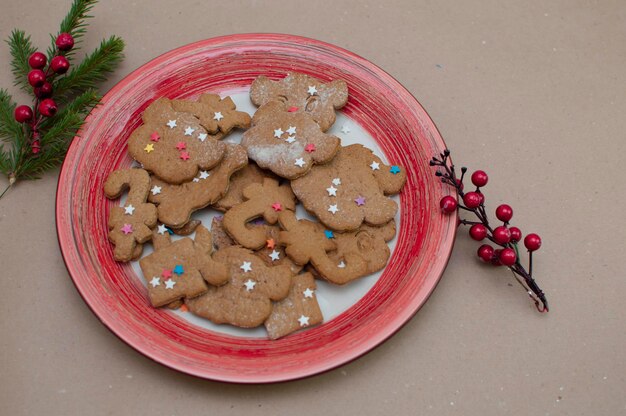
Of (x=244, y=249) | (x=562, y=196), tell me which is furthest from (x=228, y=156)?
(x=562, y=196)

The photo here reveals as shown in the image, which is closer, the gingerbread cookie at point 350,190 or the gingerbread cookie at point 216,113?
the gingerbread cookie at point 350,190

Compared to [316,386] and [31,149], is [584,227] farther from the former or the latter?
[31,149]

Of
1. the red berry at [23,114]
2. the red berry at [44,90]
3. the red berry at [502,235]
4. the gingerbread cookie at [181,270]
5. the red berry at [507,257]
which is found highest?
the red berry at [502,235]

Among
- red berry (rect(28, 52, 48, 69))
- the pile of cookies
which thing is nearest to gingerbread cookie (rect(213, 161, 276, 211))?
the pile of cookies

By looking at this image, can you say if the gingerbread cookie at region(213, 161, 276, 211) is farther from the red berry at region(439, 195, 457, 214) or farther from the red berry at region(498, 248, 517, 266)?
the red berry at region(498, 248, 517, 266)

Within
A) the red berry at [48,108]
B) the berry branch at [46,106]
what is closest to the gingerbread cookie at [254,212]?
the berry branch at [46,106]

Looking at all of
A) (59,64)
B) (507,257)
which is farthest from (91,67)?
(507,257)

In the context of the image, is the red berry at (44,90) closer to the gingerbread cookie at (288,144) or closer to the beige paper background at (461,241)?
the beige paper background at (461,241)
